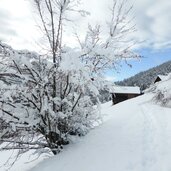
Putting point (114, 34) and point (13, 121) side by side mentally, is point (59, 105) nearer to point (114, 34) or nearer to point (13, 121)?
point (13, 121)

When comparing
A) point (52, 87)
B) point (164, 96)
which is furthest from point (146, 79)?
point (52, 87)

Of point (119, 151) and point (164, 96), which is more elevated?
point (164, 96)

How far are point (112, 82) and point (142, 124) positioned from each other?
1.91 meters

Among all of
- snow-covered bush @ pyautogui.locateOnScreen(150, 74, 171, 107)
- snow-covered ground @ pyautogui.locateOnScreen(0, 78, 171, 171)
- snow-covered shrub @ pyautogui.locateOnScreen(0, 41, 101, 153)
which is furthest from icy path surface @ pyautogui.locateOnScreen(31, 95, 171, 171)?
snow-covered bush @ pyautogui.locateOnScreen(150, 74, 171, 107)

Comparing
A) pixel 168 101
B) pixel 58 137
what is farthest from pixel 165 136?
pixel 168 101

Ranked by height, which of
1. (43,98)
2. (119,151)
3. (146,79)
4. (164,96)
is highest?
(146,79)

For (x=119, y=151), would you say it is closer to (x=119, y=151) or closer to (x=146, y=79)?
(x=119, y=151)

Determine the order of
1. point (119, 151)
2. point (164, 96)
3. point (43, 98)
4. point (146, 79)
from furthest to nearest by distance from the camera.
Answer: point (146, 79)
point (164, 96)
point (43, 98)
point (119, 151)

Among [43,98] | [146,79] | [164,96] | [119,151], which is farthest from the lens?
[146,79]

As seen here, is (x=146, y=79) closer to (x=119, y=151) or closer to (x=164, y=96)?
(x=164, y=96)

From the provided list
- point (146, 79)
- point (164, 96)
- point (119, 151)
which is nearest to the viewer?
point (119, 151)

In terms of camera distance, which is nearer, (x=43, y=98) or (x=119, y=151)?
(x=119, y=151)

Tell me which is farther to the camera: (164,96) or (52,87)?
(164,96)

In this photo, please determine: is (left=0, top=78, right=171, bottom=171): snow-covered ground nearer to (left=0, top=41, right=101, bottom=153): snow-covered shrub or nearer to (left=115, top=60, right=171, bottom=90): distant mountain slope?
(left=0, top=41, right=101, bottom=153): snow-covered shrub
